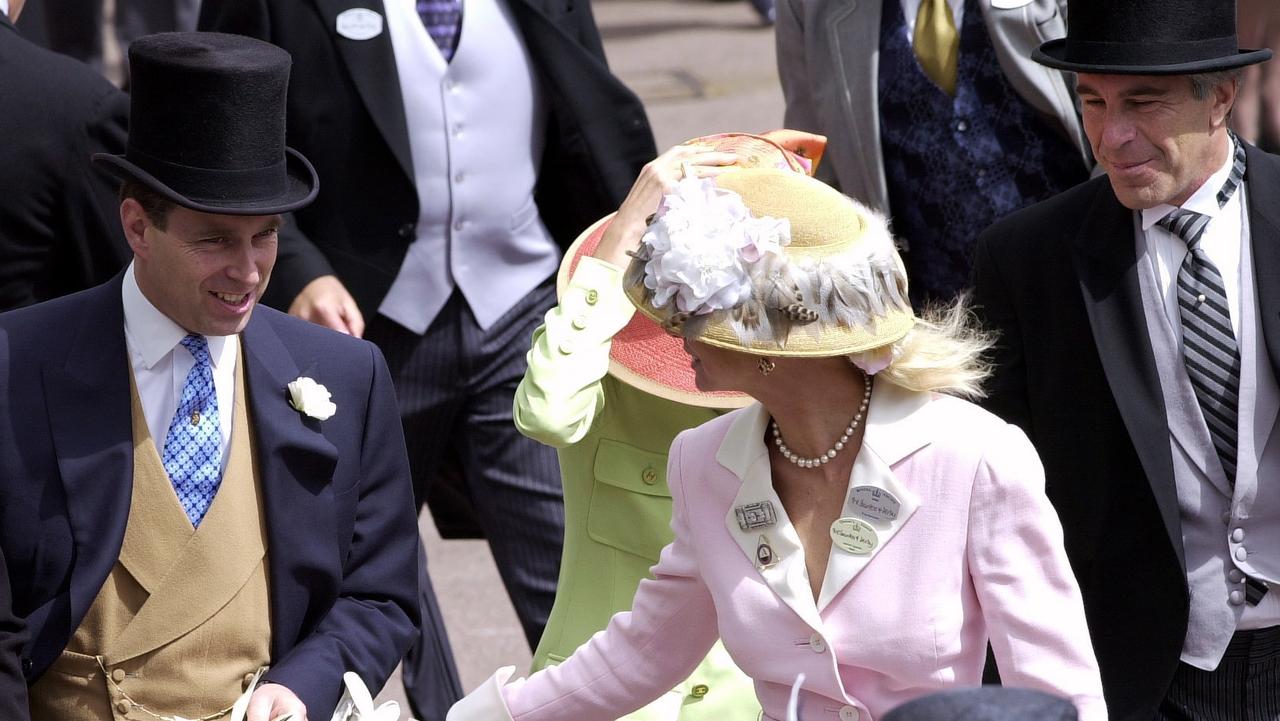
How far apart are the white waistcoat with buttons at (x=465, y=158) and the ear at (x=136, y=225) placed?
1398 millimetres

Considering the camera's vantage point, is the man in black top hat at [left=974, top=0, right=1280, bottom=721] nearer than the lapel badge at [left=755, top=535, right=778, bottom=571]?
No

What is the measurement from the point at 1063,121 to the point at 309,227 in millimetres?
1807

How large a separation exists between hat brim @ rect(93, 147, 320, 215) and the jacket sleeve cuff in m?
0.87

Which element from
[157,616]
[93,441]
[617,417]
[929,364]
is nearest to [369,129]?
[617,417]

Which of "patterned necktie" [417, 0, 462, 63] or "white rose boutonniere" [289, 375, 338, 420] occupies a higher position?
"patterned necktie" [417, 0, 462, 63]

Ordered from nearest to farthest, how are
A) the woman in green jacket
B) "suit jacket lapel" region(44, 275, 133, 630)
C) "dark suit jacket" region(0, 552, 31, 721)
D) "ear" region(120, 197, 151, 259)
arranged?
"dark suit jacket" region(0, 552, 31, 721) < "suit jacket lapel" region(44, 275, 133, 630) < "ear" region(120, 197, 151, 259) < the woman in green jacket

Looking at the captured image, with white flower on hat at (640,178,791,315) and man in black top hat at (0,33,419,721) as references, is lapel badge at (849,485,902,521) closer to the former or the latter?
white flower on hat at (640,178,791,315)

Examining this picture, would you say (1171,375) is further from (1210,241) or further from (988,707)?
(988,707)

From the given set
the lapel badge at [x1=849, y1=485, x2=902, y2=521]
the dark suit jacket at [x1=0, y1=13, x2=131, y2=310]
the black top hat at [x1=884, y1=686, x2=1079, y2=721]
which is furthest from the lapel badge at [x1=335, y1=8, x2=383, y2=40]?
the black top hat at [x1=884, y1=686, x2=1079, y2=721]

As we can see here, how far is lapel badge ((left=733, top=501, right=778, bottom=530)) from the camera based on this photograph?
3125 mm

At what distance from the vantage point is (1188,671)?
3.68m

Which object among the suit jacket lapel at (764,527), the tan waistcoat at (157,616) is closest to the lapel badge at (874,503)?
the suit jacket lapel at (764,527)

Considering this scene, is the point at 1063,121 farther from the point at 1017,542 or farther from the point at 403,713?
the point at 403,713

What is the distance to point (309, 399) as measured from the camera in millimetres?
3506
